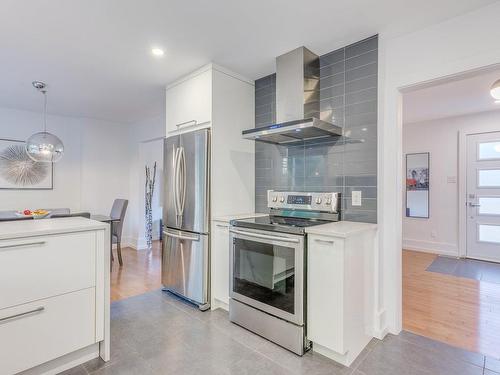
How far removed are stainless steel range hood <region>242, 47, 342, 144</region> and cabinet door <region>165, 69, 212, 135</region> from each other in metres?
0.58

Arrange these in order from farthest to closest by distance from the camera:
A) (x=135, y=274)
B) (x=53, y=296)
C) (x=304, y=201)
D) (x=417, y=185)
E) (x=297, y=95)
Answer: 1. (x=417, y=185)
2. (x=135, y=274)
3. (x=304, y=201)
4. (x=297, y=95)
5. (x=53, y=296)

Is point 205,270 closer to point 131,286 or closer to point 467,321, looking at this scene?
point 131,286

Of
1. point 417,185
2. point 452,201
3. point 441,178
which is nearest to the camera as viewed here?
point 452,201

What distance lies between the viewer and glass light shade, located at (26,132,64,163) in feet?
10.0

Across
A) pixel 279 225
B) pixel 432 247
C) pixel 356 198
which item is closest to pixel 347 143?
pixel 356 198

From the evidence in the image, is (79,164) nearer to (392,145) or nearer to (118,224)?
(118,224)

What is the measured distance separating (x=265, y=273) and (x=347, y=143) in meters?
1.33

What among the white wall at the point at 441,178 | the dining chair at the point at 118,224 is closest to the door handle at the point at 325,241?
the dining chair at the point at 118,224

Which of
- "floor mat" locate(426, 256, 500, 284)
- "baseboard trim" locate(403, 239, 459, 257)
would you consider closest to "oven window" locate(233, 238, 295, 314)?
"floor mat" locate(426, 256, 500, 284)

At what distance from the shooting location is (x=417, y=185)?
5.21 m

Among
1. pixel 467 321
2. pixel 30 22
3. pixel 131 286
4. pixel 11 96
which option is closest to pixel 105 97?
pixel 11 96

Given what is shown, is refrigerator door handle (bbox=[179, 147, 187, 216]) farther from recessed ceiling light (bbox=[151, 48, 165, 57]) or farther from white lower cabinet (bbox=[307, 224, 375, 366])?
white lower cabinet (bbox=[307, 224, 375, 366])

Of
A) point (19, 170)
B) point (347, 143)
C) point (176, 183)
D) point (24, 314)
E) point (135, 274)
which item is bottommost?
point (135, 274)

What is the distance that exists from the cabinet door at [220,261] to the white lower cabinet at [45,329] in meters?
1.12
